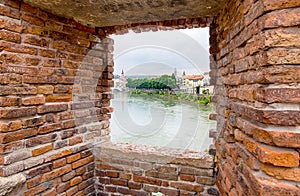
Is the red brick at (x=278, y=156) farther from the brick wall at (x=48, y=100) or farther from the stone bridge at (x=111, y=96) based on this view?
the brick wall at (x=48, y=100)

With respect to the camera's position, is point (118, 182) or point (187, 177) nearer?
point (187, 177)

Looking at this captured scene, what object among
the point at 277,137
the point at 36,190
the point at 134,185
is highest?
the point at 277,137

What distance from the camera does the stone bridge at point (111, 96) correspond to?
895mm

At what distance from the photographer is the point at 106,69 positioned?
2.62 meters

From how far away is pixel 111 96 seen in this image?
268 centimetres

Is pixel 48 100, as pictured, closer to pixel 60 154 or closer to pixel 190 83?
pixel 60 154

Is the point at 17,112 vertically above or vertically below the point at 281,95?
below

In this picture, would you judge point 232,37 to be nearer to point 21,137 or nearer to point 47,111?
point 47,111

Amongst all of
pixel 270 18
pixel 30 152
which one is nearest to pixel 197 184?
pixel 30 152

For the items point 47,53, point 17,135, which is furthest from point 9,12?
point 17,135

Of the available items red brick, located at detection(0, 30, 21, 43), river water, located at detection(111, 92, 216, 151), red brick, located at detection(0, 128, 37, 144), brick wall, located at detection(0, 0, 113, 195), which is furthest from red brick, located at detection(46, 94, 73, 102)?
river water, located at detection(111, 92, 216, 151)

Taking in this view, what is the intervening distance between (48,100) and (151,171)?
126 cm

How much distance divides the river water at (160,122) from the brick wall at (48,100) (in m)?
0.89

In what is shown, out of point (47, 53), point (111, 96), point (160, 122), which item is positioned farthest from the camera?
point (160, 122)
